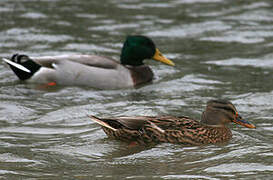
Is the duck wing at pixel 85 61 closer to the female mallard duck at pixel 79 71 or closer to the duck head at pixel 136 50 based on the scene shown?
the female mallard duck at pixel 79 71

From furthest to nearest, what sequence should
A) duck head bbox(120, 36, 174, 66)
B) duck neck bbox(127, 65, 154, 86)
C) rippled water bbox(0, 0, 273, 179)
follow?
duck head bbox(120, 36, 174, 66) → duck neck bbox(127, 65, 154, 86) → rippled water bbox(0, 0, 273, 179)

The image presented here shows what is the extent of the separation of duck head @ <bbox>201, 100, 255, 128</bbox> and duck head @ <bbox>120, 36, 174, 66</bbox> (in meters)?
4.52

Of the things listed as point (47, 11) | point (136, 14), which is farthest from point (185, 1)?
point (47, 11)

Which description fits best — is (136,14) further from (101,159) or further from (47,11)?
(101,159)

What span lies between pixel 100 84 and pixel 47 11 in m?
6.46

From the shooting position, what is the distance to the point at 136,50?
42.2 feet

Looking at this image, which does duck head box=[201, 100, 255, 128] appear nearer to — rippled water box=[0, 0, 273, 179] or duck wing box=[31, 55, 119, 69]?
rippled water box=[0, 0, 273, 179]

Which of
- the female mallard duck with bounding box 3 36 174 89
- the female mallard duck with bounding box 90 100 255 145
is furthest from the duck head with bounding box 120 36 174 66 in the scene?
the female mallard duck with bounding box 90 100 255 145

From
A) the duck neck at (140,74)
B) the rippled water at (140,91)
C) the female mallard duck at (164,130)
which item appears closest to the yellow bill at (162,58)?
the rippled water at (140,91)

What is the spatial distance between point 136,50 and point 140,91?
128 centimetres

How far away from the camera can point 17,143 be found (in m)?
8.13

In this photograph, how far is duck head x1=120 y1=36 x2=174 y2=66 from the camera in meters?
12.8

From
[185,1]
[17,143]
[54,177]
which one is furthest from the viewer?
[185,1]

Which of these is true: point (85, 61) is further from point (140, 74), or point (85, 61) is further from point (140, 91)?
point (140, 91)
